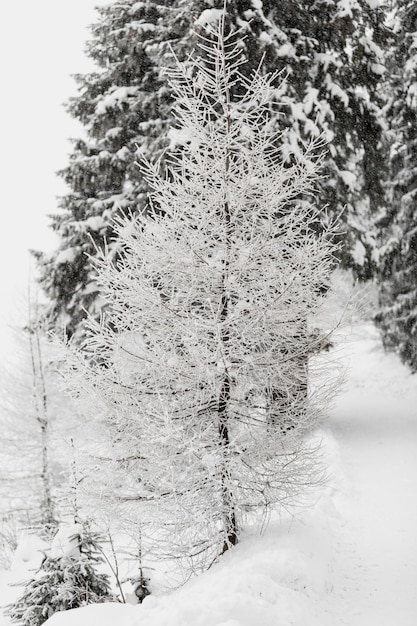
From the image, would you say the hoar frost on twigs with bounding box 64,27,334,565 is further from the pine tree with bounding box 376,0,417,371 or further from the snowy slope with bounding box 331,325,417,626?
the pine tree with bounding box 376,0,417,371

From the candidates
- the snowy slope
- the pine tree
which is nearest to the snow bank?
the snowy slope

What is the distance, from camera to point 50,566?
23.2ft

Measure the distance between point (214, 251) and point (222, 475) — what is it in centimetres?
275

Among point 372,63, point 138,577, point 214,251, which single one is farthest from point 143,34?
point 138,577

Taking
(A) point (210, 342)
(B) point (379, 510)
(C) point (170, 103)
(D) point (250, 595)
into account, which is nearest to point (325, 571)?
(D) point (250, 595)

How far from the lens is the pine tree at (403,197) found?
1463cm

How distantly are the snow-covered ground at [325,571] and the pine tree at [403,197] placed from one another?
241 inches

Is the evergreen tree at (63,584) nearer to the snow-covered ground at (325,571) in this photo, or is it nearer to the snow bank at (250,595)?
the snow-covered ground at (325,571)

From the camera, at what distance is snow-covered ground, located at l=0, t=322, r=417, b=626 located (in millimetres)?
5629

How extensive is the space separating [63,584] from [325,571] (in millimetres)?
3300

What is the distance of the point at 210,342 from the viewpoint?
21.6ft

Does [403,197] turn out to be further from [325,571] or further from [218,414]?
[325,571]

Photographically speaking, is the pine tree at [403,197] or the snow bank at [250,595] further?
the pine tree at [403,197]

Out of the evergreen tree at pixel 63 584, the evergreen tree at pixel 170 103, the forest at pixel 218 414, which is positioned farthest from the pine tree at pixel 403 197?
the evergreen tree at pixel 63 584
